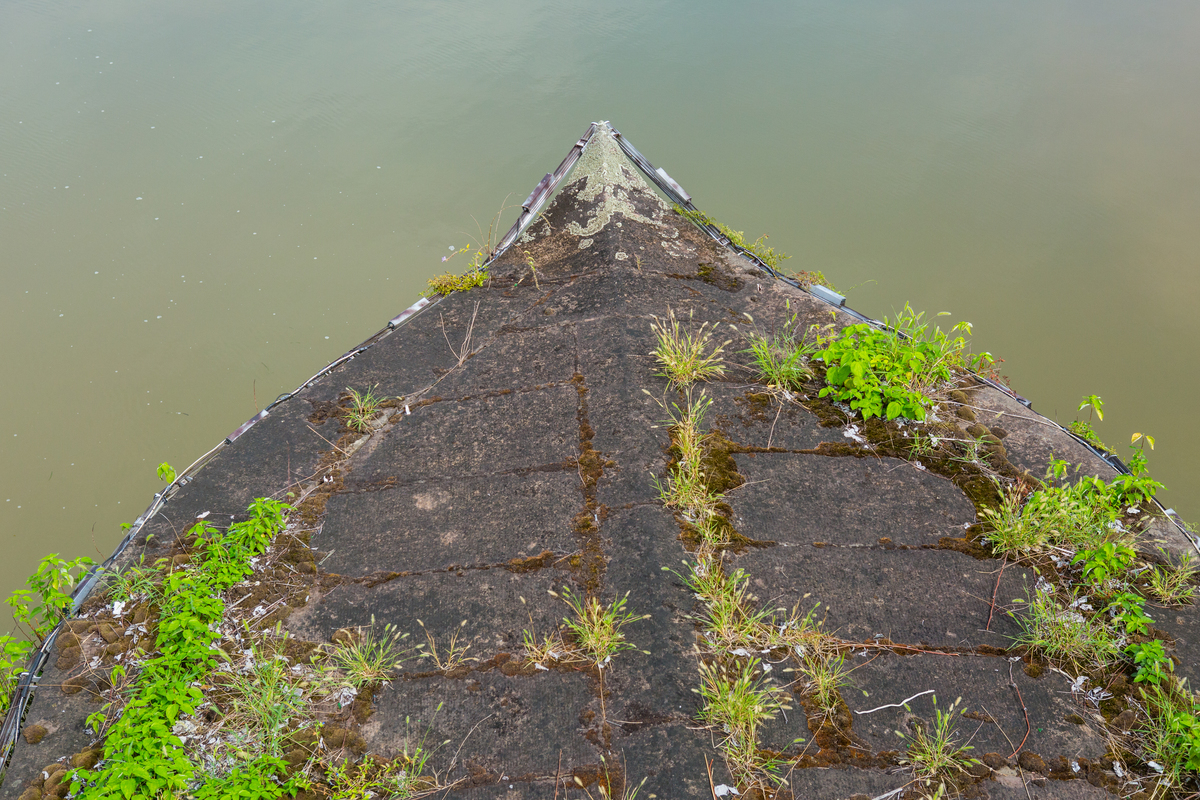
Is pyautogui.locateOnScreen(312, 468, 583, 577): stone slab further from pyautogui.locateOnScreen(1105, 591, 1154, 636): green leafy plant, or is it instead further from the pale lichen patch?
pyautogui.locateOnScreen(1105, 591, 1154, 636): green leafy plant

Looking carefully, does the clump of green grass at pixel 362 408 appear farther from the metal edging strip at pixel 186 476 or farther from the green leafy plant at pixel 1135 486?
the green leafy plant at pixel 1135 486

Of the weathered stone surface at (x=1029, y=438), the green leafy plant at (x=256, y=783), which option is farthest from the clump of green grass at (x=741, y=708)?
the weathered stone surface at (x=1029, y=438)

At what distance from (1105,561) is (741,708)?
142cm

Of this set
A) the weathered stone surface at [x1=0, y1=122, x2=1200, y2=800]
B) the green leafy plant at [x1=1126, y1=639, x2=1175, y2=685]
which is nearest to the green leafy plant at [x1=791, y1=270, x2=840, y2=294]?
the weathered stone surface at [x1=0, y1=122, x2=1200, y2=800]

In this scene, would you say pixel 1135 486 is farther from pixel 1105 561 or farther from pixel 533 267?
pixel 533 267

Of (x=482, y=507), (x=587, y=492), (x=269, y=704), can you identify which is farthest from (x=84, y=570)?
(x=587, y=492)

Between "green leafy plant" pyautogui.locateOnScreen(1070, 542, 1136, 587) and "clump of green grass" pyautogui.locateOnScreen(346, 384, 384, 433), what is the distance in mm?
2844

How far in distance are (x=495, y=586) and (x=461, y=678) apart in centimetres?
35

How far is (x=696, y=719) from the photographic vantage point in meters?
2.18

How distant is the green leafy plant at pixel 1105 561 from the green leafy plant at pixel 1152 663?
261 mm

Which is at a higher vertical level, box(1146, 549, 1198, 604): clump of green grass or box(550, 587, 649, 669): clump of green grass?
box(550, 587, 649, 669): clump of green grass

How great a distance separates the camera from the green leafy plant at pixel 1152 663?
223 centimetres

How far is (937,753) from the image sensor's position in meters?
2.11

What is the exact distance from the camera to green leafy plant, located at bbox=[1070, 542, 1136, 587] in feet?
8.16
